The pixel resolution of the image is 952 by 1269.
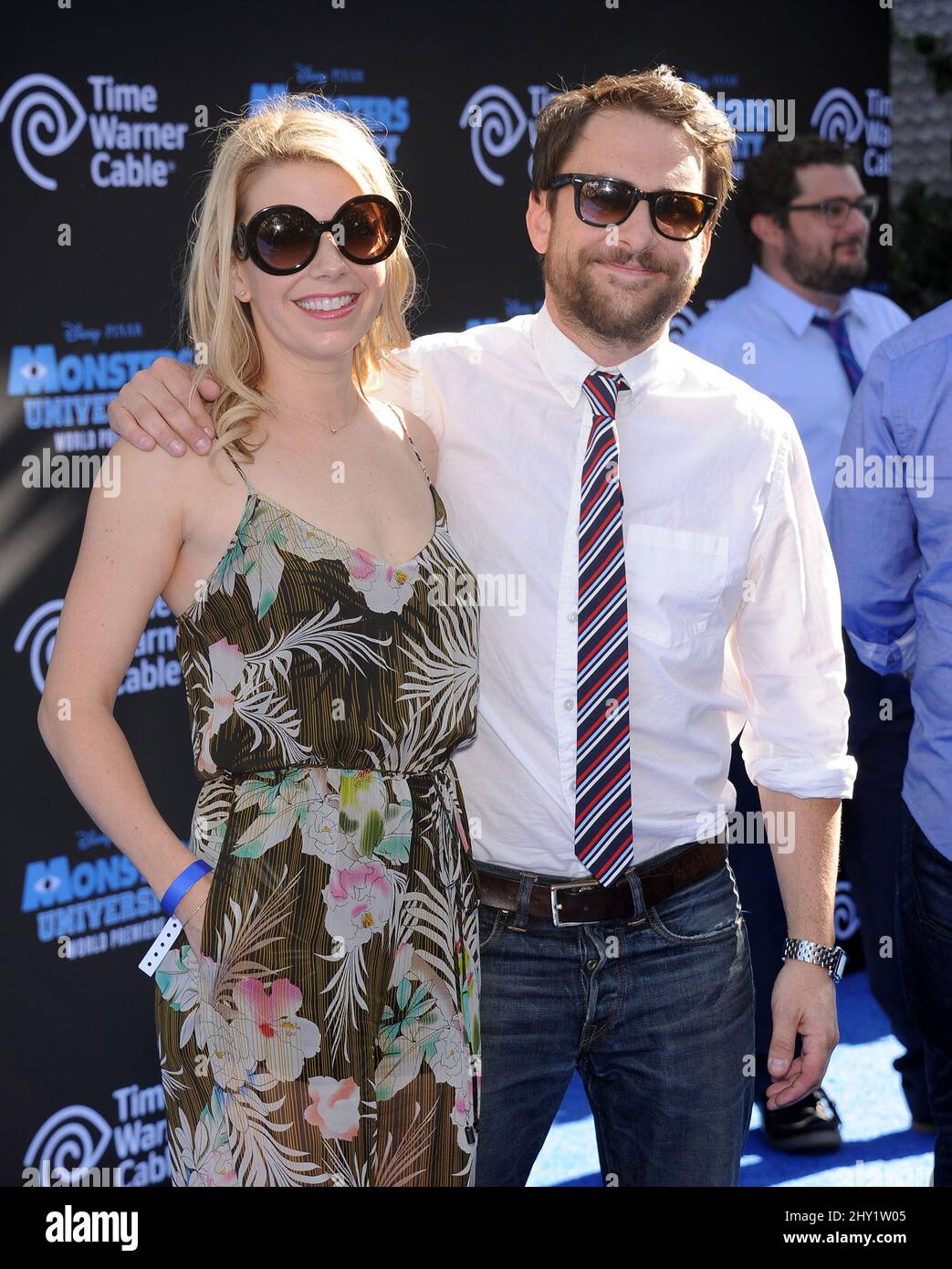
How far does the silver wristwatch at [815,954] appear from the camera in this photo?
2246mm

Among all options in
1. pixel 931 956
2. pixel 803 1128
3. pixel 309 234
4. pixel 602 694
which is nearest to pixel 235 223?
pixel 309 234

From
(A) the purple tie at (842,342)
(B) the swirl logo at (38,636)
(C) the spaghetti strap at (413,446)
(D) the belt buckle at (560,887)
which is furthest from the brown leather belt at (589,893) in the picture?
(A) the purple tie at (842,342)

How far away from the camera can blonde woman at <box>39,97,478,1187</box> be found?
186 cm

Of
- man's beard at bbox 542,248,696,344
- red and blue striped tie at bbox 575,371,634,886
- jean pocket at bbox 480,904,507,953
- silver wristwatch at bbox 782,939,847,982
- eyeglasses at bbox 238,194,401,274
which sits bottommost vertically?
silver wristwatch at bbox 782,939,847,982

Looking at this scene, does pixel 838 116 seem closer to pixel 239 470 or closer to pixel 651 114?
pixel 651 114

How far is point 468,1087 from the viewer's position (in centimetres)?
199

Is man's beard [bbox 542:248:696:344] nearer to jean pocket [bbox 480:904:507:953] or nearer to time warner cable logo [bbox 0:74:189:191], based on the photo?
jean pocket [bbox 480:904:507:953]

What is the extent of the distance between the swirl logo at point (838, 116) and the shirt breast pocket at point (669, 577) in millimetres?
3226

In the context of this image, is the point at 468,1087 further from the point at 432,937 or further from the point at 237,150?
the point at 237,150

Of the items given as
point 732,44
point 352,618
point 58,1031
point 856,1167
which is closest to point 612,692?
point 352,618

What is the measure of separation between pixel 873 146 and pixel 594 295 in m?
3.48

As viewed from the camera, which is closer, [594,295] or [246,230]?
[246,230]

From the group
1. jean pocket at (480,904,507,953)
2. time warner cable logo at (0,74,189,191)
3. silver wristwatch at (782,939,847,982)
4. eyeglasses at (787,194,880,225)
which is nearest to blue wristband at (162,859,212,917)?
jean pocket at (480,904,507,953)

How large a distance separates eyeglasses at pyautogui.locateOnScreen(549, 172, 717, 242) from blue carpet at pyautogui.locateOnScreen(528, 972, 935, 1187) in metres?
2.61
